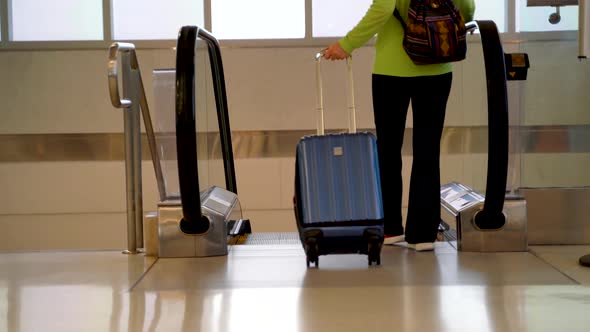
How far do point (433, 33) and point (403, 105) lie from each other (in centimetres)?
40

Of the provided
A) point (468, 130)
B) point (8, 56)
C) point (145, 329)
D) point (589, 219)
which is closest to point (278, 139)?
point (8, 56)

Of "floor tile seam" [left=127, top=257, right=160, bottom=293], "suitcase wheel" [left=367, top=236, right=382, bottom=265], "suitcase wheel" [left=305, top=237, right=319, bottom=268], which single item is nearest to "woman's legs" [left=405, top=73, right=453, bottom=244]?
"suitcase wheel" [left=367, top=236, right=382, bottom=265]

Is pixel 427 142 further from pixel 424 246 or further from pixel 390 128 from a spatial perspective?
pixel 424 246

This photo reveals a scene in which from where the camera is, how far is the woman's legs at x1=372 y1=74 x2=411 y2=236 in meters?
4.54

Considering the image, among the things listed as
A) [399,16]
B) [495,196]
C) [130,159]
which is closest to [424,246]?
[495,196]

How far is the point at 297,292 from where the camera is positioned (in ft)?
12.4

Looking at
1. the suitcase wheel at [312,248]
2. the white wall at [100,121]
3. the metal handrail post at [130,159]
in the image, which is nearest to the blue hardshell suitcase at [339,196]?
the suitcase wheel at [312,248]

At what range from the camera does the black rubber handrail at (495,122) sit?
4.50 meters

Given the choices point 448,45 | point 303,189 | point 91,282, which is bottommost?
point 91,282

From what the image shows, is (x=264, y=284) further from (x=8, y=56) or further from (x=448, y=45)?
(x=8, y=56)

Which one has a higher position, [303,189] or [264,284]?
[303,189]

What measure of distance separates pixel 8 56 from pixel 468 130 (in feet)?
16.3

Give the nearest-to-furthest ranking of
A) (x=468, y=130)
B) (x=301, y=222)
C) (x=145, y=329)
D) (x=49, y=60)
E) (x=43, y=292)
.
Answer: (x=145, y=329) < (x=43, y=292) < (x=301, y=222) < (x=468, y=130) < (x=49, y=60)

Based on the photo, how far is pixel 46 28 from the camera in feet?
28.5
